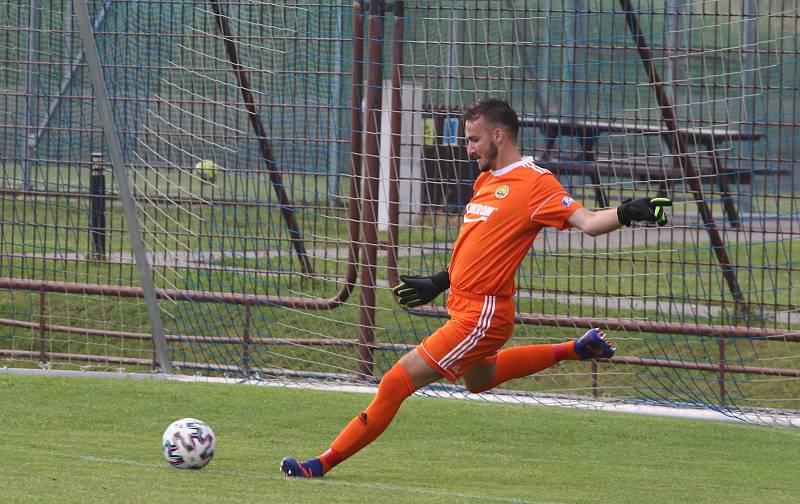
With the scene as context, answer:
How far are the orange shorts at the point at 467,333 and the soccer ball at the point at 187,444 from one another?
1.13 m

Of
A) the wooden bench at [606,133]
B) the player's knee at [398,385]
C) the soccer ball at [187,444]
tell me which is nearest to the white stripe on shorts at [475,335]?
the player's knee at [398,385]

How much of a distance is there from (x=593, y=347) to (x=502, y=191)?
107cm

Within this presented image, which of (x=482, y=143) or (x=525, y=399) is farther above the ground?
(x=482, y=143)

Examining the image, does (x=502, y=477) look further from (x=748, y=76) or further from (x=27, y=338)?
(x=27, y=338)

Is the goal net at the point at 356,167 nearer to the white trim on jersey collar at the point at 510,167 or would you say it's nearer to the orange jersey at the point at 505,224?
the white trim on jersey collar at the point at 510,167

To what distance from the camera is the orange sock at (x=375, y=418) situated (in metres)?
6.90

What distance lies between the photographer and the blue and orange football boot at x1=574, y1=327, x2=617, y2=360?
7.48m

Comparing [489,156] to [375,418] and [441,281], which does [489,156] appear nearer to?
[441,281]

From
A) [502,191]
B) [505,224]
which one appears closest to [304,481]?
[505,224]

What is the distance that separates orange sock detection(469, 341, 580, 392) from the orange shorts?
1.65 feet

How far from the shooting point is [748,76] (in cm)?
1137

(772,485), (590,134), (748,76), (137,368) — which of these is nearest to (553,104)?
(590,134)

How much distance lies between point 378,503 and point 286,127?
6.14m

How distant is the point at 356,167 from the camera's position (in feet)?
34.9
